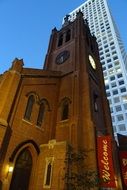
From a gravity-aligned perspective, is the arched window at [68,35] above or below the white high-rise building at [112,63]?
below

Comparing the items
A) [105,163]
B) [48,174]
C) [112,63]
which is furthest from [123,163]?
[112,63]

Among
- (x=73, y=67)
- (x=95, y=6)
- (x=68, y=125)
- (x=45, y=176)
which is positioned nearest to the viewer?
(x=45, y=176)

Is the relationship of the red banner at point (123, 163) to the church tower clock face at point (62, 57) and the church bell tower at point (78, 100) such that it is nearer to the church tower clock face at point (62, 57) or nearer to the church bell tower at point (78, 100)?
the church bell tower at point (78, 100)

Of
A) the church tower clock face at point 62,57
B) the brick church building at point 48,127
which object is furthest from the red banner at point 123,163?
the church tower clock face at point 62,57

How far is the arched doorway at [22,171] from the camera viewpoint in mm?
11250

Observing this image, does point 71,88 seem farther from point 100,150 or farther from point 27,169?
point 27,169

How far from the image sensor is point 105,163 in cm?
1204

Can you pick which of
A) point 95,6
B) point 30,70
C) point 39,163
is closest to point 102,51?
point 95,6

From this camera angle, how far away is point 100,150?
12.6m

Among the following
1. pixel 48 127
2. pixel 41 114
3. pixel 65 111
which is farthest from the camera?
pixel 65 111

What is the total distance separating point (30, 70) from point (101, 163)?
9.28m

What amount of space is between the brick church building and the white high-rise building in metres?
30.3

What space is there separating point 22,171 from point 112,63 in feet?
181

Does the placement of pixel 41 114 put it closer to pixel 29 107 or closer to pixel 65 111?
pixel 29 107
